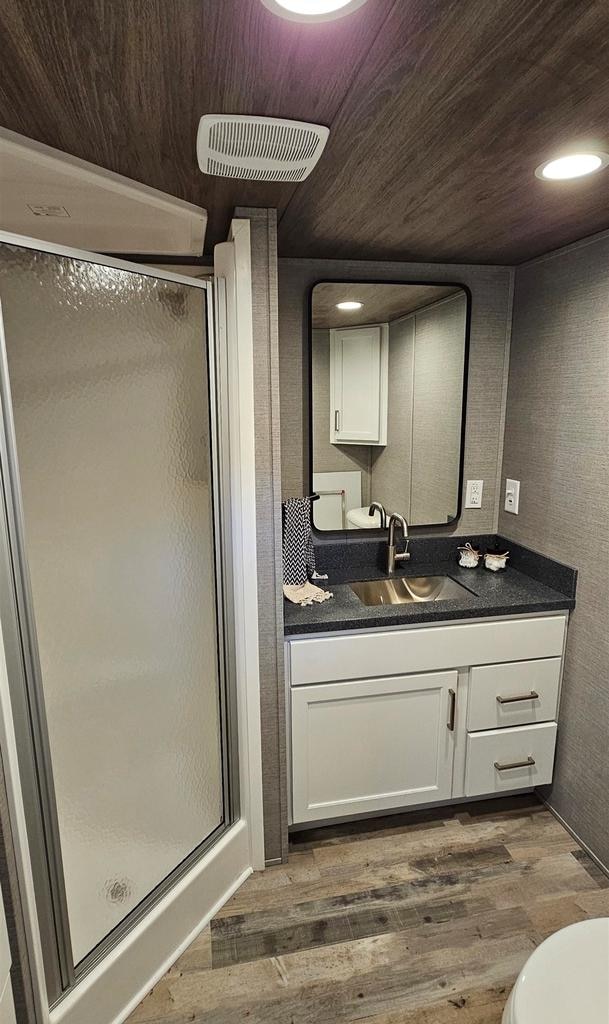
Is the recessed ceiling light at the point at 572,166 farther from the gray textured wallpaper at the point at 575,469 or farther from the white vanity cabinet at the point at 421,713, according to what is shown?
the white vanity cabinet at the point at 421,713

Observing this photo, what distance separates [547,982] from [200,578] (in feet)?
3.93

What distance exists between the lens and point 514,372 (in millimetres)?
2322

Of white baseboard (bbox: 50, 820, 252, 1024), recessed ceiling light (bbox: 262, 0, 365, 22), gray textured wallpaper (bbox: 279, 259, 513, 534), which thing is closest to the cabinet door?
white baseboard (bbox: 50, 820, 252, 1024)

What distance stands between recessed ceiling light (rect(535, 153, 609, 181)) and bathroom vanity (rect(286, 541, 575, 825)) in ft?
4.18

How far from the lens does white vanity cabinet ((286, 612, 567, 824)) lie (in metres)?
1.91

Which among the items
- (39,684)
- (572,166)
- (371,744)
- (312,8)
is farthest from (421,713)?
(312,8)

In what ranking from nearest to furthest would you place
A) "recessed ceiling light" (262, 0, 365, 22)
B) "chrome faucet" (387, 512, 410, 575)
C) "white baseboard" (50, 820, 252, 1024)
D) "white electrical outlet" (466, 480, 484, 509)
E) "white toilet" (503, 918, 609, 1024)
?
1. "recessed ceiling light" (262, 0, 365, 22)
2. "white toilet" (503, 918, 609, 1024)
3. "white baseboard" (50, 820, 252, 1024)
4. "chrome faucet" (387, 512, 410, 575)
5. "white electrical outlet" (466, 480, 484, 509)

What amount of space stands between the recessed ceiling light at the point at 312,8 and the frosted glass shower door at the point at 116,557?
0.64 meters

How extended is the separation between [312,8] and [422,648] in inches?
67.3

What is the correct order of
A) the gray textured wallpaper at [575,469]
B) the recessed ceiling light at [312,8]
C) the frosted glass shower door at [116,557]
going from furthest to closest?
the gray textured wallpaper at [575,469]
the frosted glass shower door at [116,557]
the recessed ceiling light at [312,8]

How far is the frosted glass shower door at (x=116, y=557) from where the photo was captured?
1191mm

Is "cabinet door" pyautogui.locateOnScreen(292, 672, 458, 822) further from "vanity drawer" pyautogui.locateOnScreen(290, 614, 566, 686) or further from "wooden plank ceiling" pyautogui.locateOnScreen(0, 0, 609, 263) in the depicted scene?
"wooden plank ceiling" pyautogui.locateOnScreen(0, 0, 609, 263)

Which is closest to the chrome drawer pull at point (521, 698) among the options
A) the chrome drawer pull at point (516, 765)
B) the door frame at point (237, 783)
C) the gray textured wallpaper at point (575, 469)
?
the gray textured wallpaper at point (575, 469)

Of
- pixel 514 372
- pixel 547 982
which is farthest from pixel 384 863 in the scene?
pixel 514 372
